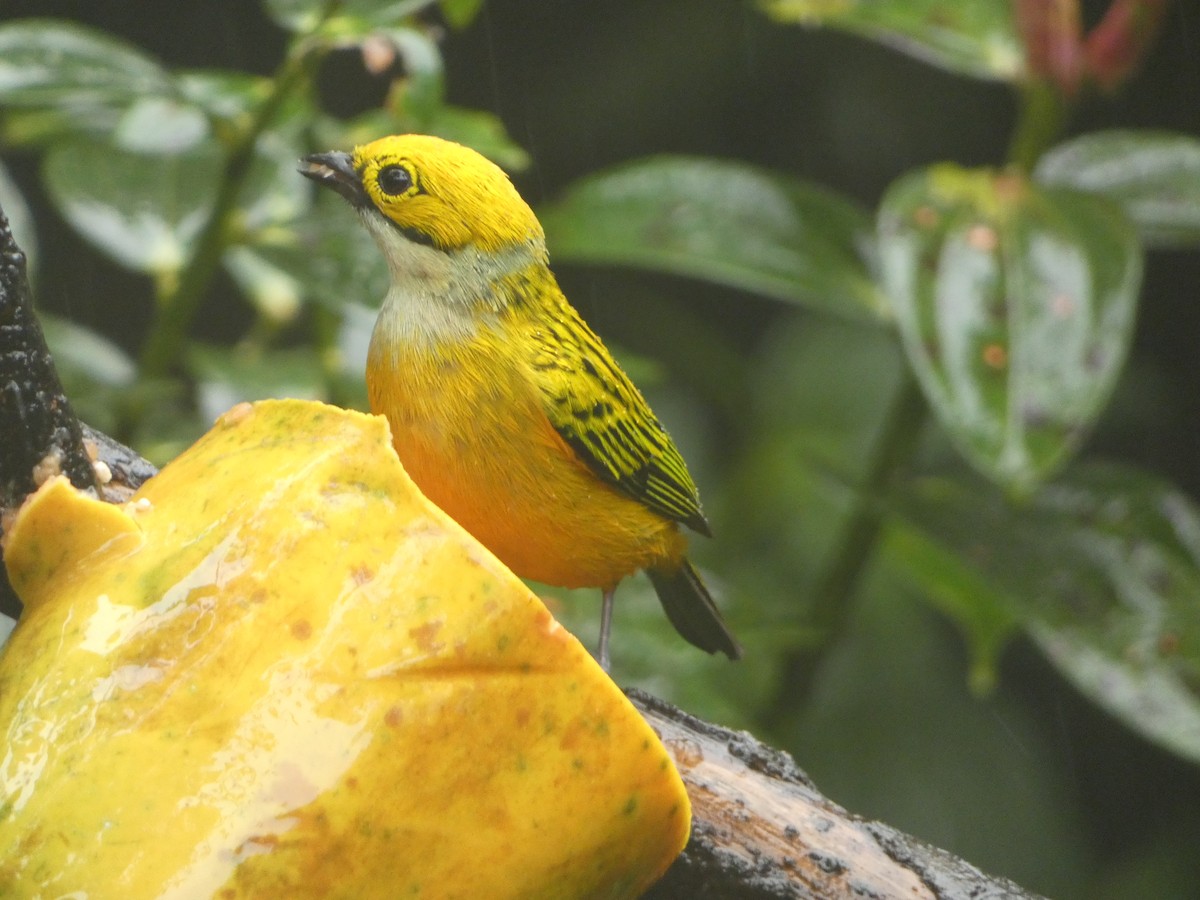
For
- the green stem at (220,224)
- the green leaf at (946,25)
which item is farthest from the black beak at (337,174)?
the green leaf at (946,25)

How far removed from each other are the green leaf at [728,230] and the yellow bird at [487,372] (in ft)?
3.14

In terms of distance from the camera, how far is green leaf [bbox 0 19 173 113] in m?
2.28

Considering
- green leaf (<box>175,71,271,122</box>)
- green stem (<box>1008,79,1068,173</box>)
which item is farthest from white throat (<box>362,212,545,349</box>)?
green stem (<box>1008,79,1068,173</box>)

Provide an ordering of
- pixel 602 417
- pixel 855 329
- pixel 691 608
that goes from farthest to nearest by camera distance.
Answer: pixel 855 329 → pixel 691 608 → pixel 602 417

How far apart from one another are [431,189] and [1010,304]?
123 cm

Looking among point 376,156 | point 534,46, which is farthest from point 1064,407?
point 534,46

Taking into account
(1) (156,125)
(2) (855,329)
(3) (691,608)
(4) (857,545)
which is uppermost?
(1) (156,125)

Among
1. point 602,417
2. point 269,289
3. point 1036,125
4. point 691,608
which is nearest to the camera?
point 602,417

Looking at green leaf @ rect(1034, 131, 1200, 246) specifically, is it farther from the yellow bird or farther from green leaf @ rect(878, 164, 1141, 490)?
the yellow bird

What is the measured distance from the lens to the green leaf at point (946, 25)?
2.75 m

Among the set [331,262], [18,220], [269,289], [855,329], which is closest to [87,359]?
[18,220]

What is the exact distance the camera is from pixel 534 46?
4637 millimetres

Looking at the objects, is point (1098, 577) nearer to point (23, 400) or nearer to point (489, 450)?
point (489, 450)

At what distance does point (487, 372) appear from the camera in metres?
1.74
